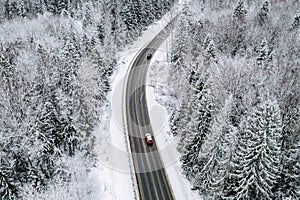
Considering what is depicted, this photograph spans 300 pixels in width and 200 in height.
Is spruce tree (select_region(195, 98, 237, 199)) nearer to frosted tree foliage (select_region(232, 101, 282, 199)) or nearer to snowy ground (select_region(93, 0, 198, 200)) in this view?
frosted tree foliage (select_region(232, 101, 282, 199))

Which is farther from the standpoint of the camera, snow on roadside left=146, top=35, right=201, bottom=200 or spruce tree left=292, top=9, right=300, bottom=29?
spruce tree left=292, top=9, right=300, bottom=29

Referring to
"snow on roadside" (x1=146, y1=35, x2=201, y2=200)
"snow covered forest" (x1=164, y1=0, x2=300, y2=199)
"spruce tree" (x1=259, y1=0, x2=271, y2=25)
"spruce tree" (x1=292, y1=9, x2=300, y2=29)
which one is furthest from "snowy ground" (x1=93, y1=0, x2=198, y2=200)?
"spruce tree" (x1=292, y1=9, x2=300, y2=29)

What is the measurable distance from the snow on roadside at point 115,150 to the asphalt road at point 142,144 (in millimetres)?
1410

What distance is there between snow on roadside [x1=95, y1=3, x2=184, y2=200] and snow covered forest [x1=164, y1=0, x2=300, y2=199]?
9673 mm

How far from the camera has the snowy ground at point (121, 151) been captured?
142 ft

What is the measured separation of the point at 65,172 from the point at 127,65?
4067 centimetres

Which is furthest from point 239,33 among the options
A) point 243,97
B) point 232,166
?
point 232,166

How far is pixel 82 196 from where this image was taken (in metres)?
39.0

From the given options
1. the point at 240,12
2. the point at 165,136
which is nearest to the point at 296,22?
the point at 240,12

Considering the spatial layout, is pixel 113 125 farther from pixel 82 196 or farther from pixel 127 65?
pixel 127 65

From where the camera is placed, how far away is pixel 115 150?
5056 centimetres

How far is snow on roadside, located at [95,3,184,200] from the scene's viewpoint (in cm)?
4328

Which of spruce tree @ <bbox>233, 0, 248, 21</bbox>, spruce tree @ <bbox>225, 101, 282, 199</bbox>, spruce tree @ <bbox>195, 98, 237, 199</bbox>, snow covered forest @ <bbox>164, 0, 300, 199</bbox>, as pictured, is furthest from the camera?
spruce tree @ <bbox>233, 0, 248, 21</bbox>

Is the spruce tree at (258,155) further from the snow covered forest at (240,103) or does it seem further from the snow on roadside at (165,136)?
the snow on roadside at (165,136)
